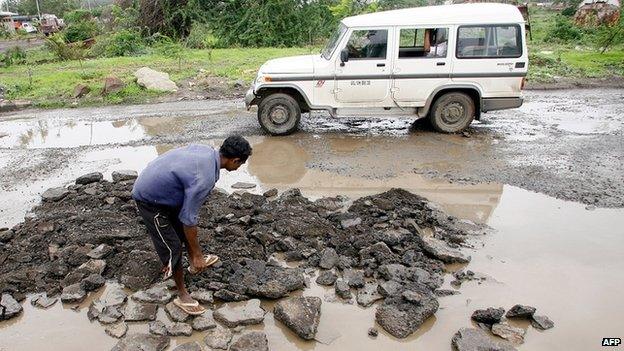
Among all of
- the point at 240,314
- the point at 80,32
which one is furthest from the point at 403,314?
the point at 80,32

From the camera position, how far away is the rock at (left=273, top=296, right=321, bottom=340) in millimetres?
3748

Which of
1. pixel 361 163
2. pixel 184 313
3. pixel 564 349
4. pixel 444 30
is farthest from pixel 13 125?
pixel 564 349

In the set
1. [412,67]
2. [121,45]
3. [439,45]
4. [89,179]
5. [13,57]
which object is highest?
[439,45]

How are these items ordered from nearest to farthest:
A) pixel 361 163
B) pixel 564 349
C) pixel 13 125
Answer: pixel 564 349, pixel 361 163, pixel 13 125

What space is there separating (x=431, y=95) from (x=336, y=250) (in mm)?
4488

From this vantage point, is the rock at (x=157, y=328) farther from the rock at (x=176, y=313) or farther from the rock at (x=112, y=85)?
the rock at (x=112, y=85)

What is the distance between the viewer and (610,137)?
8359 millimetres

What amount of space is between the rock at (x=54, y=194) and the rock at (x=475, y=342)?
16.5 feet

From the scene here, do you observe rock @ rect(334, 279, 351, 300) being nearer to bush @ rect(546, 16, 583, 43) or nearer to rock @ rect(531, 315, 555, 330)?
rock @ rect(531, 315, 555, 330)

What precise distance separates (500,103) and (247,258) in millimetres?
5791

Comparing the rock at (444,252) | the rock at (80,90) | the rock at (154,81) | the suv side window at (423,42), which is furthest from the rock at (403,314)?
the rock at (80,90)

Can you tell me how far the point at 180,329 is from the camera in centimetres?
383

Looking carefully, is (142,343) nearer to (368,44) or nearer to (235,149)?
(235,149)

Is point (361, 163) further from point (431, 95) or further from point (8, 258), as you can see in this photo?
point (8, 258)
